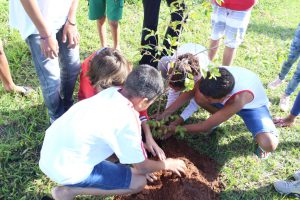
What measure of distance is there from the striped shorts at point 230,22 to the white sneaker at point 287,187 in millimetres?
1296

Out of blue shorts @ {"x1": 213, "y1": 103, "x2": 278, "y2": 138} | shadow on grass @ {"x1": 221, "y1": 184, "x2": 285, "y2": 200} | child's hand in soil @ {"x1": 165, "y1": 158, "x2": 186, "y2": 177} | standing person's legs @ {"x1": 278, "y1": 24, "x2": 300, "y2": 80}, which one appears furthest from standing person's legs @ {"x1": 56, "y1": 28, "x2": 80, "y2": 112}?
standing person's legs @ {"x1": 278, "y1": 24, "x2": 300, "y2": 80}

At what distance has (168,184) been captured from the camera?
2.40 metres

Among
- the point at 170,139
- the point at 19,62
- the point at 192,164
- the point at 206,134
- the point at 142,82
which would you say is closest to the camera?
the point at 142,82

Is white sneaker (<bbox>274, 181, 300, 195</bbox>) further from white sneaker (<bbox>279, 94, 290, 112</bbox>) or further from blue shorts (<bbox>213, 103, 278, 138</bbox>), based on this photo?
white sneaker (<bbox>279, 94, 290, 112</bbox>)

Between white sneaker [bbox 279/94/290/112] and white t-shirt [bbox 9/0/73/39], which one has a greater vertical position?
white t-shirt [bbox 9/0/73/39]

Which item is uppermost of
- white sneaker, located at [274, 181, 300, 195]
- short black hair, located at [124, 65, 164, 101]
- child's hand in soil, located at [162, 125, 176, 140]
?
short black hair, located at [124, 65, 164, 101]

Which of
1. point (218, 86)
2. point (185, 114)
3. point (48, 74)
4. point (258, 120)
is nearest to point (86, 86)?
point (48, 74)

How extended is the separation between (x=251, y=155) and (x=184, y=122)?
2.16 feet

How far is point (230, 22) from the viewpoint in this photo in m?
3.06

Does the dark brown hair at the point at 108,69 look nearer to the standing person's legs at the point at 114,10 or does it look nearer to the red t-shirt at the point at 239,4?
the standing person's legs at the point at 114,10

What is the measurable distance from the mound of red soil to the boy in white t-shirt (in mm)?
372

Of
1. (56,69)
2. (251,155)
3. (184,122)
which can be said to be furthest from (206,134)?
(56,69)

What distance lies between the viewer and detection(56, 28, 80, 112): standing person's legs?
95.2 inches

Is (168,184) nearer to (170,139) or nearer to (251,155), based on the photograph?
(170,139)
